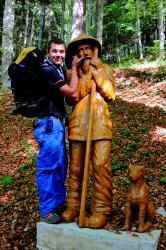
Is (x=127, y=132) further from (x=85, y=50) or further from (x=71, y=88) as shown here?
(x=71, y=88)

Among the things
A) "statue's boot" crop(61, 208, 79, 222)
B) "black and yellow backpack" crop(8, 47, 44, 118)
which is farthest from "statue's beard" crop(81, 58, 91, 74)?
"statue's boot" crop(61, 208, 79, 222)

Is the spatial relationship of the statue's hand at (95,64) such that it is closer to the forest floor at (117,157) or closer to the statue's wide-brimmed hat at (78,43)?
the statue's wide-brimmed hat at (78,43)

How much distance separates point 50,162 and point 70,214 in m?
0.71

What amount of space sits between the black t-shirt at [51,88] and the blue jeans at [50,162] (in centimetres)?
11

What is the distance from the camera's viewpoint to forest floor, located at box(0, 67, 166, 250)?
426 centimetres

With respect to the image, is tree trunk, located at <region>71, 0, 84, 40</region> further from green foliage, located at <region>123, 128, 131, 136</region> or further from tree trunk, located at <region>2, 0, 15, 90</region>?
green foliage, located at <region>123, 128, 131, 136</region>

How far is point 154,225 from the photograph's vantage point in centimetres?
340

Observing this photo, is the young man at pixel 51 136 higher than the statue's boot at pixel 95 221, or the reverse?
the young man at pixel 51 136

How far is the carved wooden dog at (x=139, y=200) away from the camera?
10.4 feet

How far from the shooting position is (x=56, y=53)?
351cm

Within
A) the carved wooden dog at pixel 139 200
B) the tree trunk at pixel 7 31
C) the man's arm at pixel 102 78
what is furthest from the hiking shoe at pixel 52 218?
the tree trunk at pixel 7 31

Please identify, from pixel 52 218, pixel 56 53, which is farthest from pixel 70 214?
pixel 56 53

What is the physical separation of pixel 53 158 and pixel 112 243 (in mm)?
1225

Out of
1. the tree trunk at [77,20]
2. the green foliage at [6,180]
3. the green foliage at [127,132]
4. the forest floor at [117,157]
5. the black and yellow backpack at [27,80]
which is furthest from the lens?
the tree trunk at [77,20]
